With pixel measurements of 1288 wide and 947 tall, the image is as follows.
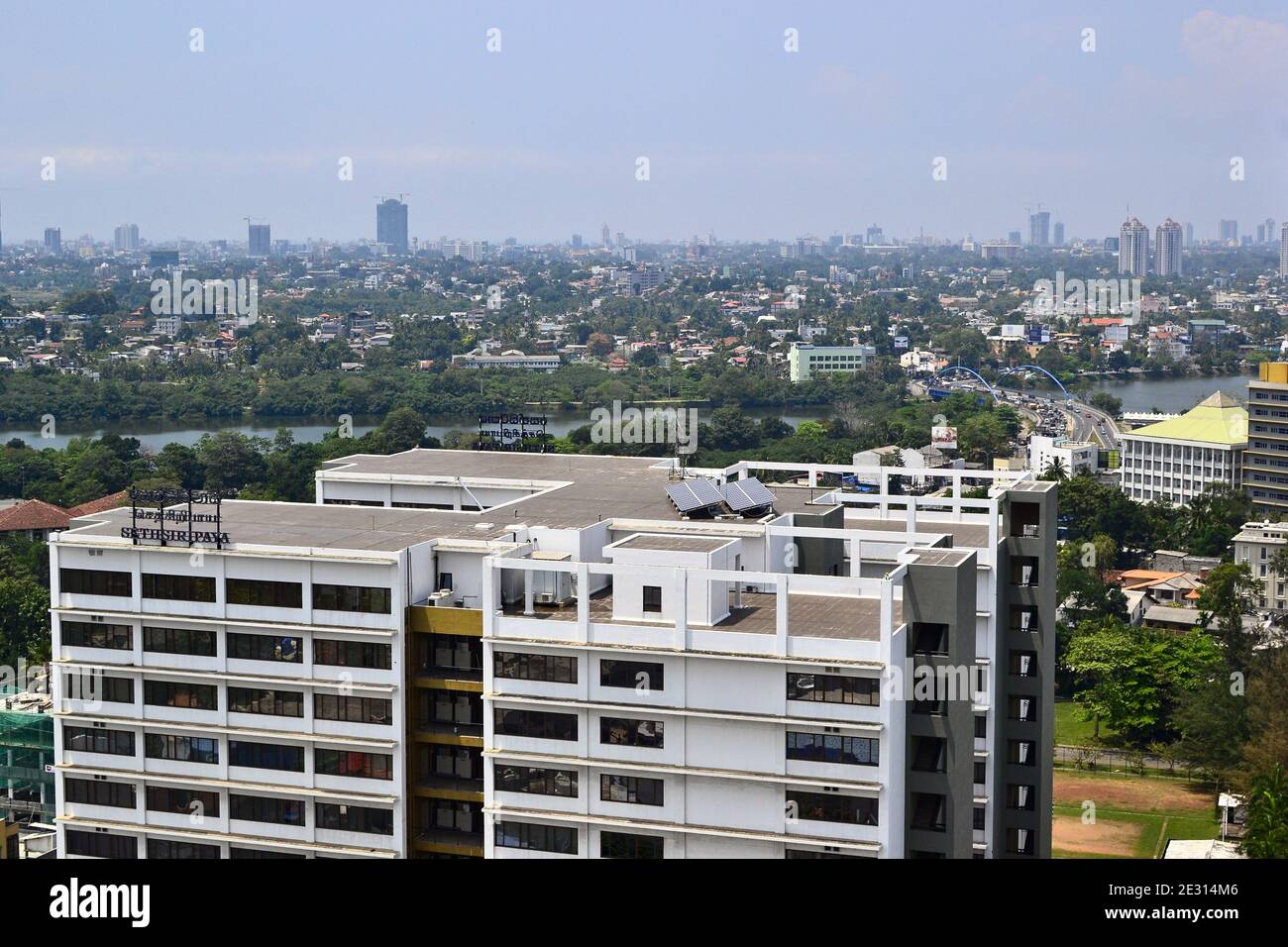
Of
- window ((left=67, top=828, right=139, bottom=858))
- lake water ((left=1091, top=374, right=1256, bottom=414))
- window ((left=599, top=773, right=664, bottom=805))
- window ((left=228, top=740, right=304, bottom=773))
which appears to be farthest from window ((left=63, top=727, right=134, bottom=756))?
lake water ((left=1091, top=374, right=1256, bottom=414))

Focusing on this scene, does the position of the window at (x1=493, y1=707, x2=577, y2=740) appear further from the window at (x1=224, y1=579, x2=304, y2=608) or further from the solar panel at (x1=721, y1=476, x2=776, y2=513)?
the solar panel at (x1=721, y1=476, x2=776, y2=513)

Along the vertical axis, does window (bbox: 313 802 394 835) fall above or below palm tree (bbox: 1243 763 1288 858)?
above

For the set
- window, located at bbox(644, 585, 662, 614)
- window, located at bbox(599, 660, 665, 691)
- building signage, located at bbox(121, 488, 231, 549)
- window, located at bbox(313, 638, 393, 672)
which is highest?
building signage, located at bbox(121, 488, 231, 549)

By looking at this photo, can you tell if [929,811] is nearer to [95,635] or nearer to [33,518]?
[95,635]

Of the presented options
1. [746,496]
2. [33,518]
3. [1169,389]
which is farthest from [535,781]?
[1169,389]

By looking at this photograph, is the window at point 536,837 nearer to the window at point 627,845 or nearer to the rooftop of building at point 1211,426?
the window at point 627,845

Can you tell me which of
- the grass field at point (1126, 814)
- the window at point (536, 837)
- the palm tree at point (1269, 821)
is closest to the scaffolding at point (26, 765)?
the window at point (536, 837)

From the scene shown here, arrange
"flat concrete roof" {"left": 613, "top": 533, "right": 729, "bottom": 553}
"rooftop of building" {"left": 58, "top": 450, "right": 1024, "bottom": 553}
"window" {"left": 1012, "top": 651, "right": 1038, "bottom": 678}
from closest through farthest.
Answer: "flat concrete roof" {"left": 613, "top": 533, "right": 729, "bottom": 553} → "rooftop of building" {"left": 58, "top": 450, "right": 1024, "bottom": 553} → "window" {"left": 1012, "top": 651, "right": 1038, "bottom": 678}
